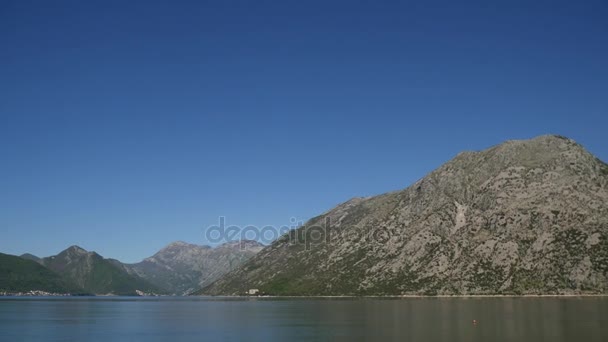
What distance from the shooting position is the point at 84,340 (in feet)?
332

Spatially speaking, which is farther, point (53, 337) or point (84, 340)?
point (53, 337)

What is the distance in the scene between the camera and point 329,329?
377 feet

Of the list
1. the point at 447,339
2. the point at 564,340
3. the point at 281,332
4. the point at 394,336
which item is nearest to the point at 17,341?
the point at 281,332

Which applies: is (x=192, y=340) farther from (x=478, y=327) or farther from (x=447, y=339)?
(x=478, y=327)

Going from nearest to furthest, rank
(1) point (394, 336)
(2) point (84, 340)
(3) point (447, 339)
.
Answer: (3) point (447, 339), (1) point (394, 336), (2) point (84, 340)

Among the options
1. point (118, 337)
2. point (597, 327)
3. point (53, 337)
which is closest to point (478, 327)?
point (597, 327)

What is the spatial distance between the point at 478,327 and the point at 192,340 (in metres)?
53.6

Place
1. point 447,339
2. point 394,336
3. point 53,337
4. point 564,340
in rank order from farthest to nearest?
point 53,337 < point 394,336 < point 447,339 < point 564,340

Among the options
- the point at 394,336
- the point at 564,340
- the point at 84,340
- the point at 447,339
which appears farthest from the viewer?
the point at 84,340

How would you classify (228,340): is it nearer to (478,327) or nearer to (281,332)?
(281,332)

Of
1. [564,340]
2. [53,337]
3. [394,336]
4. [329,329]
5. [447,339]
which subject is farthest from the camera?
[329,329]

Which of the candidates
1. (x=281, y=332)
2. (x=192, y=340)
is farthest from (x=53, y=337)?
(x=281, y=332)

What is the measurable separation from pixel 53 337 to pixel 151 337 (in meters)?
19.2

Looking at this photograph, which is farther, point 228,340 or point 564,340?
point 228,340
